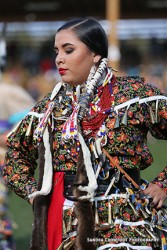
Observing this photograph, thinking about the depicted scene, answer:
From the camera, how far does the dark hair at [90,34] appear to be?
3.53 meters

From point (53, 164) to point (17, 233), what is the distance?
13.3 feet

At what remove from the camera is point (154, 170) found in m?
9.60

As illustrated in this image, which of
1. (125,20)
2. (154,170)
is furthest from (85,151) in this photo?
(125,20)

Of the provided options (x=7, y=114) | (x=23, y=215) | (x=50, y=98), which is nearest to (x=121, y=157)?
(x=50, y=98)

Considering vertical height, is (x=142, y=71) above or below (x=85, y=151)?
above

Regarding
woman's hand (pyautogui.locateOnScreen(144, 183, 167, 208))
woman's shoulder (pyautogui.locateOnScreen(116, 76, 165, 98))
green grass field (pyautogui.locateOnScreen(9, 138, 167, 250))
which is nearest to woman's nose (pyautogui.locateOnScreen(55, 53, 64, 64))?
woman's shoulder (pyautogui.locateOnScreen(116, 76, 165, 98))

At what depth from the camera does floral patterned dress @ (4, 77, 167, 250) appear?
11.2 feet

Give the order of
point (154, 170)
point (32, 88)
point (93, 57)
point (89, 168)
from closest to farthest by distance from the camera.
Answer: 1. point (89, 168)
2. point (93, 57)
3. point (154, 170)
4. point (32, 88)

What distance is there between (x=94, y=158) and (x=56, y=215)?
33cm

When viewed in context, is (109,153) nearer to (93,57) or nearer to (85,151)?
(85,151)

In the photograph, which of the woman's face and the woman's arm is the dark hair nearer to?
the woman's face

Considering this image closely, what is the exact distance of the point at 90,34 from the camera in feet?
11.6

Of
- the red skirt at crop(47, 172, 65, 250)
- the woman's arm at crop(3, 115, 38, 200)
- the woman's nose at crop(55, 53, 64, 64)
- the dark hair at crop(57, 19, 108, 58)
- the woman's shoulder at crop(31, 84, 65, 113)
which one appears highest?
the dark hair at crop(57, 19, 108, 58)

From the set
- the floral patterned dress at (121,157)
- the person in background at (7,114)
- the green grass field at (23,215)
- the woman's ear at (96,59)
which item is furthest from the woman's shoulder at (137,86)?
the green grass field at (23,215)
